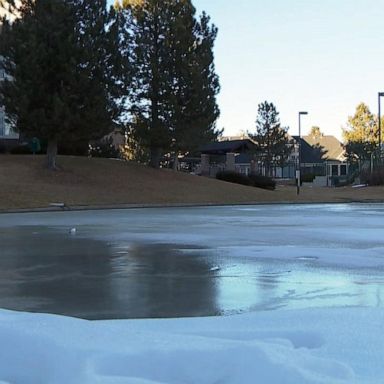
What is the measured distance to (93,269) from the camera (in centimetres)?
997

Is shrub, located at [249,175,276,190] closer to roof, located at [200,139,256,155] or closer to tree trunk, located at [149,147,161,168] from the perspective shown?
tree trunk, located at [149,147,161,168]

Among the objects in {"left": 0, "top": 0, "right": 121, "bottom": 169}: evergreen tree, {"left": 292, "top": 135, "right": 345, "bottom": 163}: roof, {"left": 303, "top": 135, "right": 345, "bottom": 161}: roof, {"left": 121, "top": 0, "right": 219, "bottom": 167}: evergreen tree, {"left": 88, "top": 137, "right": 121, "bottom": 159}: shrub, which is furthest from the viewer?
{"left": 303, "top": 135, "right": 345, "bottom": 161}: roof

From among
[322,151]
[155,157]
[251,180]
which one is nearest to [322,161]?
[322,151]

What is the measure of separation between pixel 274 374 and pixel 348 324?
66.3 inches

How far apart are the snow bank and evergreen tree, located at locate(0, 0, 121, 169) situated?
2836 centimetres

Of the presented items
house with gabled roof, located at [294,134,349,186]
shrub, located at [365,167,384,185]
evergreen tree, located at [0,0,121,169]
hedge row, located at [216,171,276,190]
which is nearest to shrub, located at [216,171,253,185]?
hedge row, located at [216,171,276,190]

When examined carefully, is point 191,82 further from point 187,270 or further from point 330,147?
point 330,147

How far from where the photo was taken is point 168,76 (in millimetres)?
38438

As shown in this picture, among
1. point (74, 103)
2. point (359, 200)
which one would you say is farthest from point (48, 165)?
point (359, 200)

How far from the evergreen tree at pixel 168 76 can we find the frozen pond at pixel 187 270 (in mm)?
22009

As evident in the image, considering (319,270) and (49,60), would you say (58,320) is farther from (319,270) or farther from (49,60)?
(49,60)

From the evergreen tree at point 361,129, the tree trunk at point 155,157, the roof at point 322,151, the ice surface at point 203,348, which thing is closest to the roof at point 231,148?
the evergreen tree at point 361,129

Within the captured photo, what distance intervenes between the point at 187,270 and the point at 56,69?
2640cm

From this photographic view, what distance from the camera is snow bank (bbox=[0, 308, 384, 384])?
4254mm
